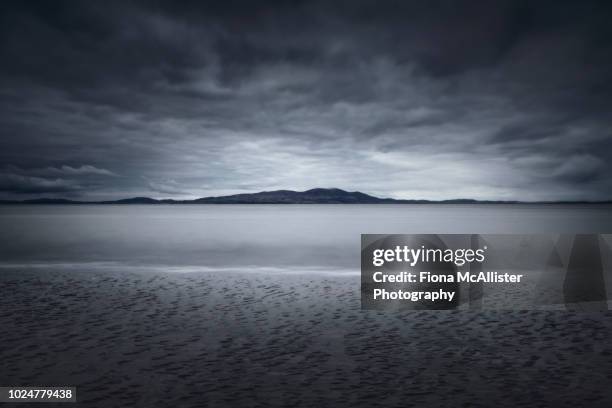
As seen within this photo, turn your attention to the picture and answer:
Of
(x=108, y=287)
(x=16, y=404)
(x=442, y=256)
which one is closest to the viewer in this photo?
(x=16, y=404)

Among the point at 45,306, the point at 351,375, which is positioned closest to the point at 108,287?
the point at 45,306

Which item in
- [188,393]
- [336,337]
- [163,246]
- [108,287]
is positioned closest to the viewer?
[188,393]

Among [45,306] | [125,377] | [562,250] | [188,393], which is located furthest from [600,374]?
[562,250]

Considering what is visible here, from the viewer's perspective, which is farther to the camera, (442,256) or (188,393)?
(442,256)

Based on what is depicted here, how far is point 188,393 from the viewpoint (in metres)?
8.66

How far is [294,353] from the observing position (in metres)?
10.9

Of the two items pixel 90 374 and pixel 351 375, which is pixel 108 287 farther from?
pixel 351 375

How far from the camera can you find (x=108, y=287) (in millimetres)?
19797

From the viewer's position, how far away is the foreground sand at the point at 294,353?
28.3 ft

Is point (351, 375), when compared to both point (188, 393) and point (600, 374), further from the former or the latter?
point (600, 374)

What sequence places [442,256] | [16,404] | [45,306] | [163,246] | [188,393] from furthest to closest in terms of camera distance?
1. [163,246]
2. [442,256]
3. [45,306]
4. [188,393]
5. [16,404]

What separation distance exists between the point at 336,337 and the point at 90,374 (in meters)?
6.40

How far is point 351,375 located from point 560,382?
451cm

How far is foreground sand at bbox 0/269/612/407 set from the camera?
28.3ft
